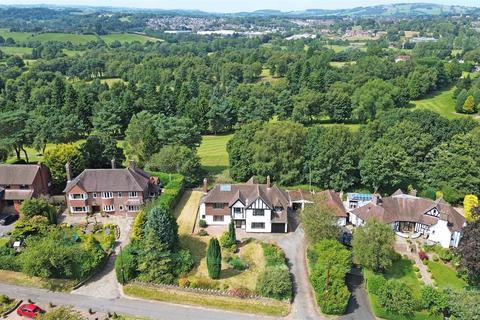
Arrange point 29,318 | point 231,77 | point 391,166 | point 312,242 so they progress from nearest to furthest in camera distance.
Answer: point 29,318 → point 312,242 → point 391,166 → point 231,77

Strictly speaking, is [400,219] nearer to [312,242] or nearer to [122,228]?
[312,242]

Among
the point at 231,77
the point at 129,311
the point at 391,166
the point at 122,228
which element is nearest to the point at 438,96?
the point at 231,77

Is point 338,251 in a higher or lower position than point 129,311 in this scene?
higher

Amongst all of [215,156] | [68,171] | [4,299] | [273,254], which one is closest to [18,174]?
[68,171]

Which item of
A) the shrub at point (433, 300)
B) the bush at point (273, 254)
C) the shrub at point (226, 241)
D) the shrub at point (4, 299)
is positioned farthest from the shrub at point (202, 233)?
the shrub at point (433, 300)

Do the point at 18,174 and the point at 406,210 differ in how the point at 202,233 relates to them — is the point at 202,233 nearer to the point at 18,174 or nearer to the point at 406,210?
the point at 406,210

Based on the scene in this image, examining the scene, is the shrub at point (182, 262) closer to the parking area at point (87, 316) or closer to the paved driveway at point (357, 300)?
the parking area at point (87, 316)

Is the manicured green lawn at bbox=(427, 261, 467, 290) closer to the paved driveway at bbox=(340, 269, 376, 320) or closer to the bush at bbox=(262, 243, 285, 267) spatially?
the paved driveway at bbox=(340, 269, 376, 320)
